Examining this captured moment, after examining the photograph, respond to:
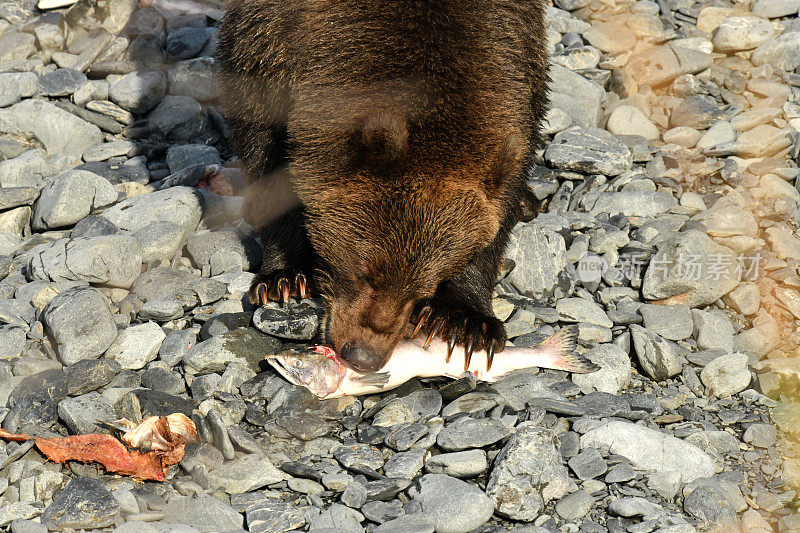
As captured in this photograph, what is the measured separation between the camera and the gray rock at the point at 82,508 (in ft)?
10.1

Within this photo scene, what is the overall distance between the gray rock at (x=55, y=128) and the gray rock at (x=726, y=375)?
4.79m

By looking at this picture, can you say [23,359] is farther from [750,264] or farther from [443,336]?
[750,264]

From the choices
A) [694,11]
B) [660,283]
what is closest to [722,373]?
[660,283]

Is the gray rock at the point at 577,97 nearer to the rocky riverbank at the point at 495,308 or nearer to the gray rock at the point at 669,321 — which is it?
the rocky riverbank at the point at 495,308

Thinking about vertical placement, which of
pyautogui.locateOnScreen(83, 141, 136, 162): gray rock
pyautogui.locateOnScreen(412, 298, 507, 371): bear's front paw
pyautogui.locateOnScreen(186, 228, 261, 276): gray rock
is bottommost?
pyautogui.locateOnScreen(83, 141, 136, 162): gray rock

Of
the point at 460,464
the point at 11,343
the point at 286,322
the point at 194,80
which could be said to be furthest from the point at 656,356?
the point at 194,80

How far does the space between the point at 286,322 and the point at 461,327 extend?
0.90 meters

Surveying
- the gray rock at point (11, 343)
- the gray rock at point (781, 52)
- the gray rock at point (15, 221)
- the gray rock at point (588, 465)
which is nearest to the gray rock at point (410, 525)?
the gray rock at point (588, 465)

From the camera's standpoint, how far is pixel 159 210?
5.28 m

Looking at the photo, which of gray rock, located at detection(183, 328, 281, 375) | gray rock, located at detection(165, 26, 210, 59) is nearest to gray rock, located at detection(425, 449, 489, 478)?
gray rock, located at detection(183, 328, 281, 375)

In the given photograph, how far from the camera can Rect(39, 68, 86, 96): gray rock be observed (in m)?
6.91

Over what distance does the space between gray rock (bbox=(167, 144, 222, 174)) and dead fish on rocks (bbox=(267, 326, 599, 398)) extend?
105 inches

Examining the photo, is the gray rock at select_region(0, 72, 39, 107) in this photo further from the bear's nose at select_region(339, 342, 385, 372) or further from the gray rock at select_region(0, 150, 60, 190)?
the bear's nose at select_region(339, 342, 385, 372)

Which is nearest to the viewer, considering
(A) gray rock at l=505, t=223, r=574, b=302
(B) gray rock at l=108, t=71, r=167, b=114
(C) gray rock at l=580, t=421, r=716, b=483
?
(C) gray rock at l=580, t=421, r=716, b=483
